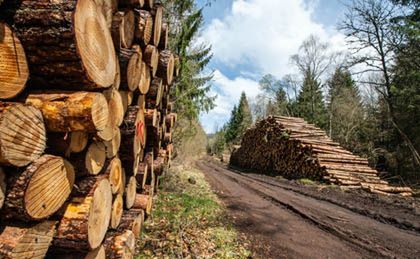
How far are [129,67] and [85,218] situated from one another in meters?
1.76

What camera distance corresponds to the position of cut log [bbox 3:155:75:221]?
1545mm

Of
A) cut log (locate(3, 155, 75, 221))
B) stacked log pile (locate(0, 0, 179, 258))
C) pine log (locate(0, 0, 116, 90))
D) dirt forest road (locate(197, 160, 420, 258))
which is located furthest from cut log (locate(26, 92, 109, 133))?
dirt forest road (locate(197, 160, 420, 258))

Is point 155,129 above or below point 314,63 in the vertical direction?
below

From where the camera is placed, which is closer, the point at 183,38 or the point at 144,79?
the point at 144,79

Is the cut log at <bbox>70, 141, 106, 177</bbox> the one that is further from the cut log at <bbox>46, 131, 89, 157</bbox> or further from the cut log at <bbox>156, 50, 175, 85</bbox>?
the cut log at <bbox>156, 50, 175, 85</bbox>

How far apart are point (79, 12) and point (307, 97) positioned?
29.8 m

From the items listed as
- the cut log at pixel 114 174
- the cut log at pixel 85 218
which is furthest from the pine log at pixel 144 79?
the cut log at pixel 85 218

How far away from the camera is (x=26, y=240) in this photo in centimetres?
163

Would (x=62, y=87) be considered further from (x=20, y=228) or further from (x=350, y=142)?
(x=350, y=142)

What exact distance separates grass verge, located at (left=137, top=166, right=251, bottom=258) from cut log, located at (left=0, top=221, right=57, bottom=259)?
67.9 inches

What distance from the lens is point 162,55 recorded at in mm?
4809

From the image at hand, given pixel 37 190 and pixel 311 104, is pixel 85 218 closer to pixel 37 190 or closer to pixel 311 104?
pixel 37 190

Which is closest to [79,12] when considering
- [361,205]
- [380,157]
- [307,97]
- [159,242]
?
[159,242]

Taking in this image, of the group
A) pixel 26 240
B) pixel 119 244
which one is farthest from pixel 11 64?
pixel 119 244
